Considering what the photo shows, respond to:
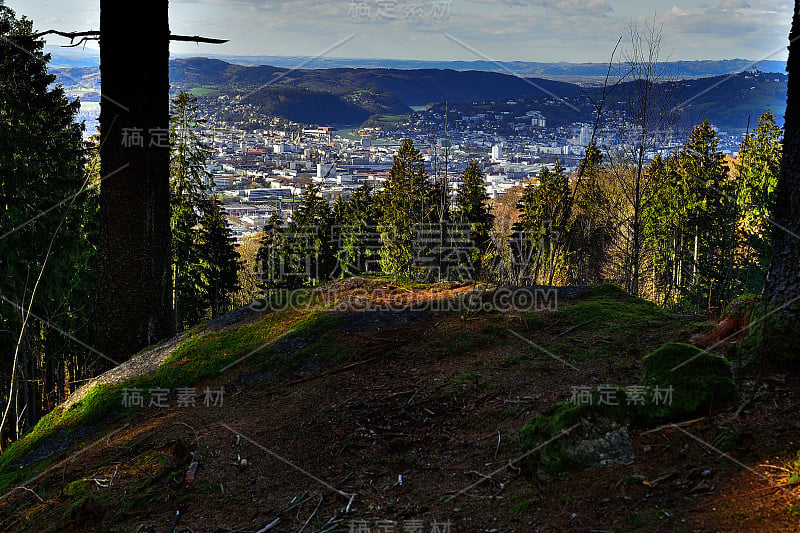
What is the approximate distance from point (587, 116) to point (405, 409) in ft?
66.1

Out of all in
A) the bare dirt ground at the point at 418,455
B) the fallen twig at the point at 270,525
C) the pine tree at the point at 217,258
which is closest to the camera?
the bare dirt ground at the point at 418,455

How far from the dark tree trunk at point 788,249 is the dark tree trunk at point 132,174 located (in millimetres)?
5009

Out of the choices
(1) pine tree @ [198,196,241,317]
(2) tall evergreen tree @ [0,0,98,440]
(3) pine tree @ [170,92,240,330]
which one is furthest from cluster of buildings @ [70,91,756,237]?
(2) tall evergreen tree @ [0,0,98,440]

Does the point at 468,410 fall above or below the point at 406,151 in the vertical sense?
below

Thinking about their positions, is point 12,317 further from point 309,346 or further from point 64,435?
point 309,346

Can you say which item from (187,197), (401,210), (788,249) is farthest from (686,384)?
(401,210)

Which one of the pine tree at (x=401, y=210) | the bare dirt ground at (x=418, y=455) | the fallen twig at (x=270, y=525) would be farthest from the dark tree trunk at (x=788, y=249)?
the pine tree at (x=401, y=210)

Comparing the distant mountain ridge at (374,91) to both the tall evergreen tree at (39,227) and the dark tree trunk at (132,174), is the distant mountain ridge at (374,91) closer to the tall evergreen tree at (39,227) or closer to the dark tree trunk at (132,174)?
the tall evergreen tree at (39,227)

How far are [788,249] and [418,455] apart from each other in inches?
99.6

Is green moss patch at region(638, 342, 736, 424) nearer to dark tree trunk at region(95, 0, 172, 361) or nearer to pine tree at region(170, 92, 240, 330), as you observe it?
dark tree trunk at region(95, 0, 172, 361)

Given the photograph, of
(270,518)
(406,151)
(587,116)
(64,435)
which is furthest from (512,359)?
(406,151)

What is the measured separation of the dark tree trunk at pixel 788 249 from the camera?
3250mm

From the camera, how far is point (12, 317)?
35.4ft

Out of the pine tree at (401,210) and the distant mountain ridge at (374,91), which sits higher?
the distant mountain ridge at (374,91)
